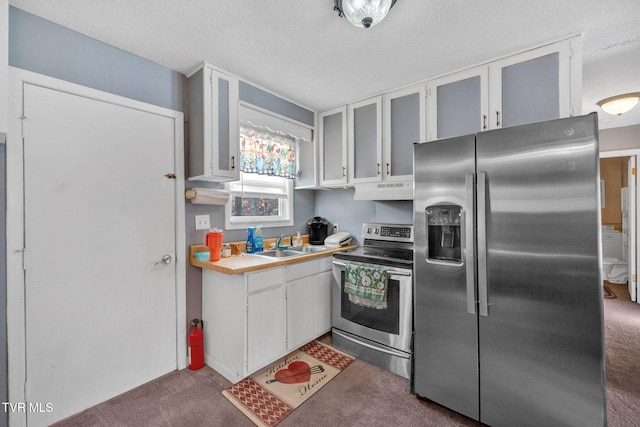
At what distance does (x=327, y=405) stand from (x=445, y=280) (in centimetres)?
113

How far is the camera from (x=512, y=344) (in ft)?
5.00

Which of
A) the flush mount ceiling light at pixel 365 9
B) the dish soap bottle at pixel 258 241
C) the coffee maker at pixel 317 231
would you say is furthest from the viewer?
the coffee maker at pixel 317 231

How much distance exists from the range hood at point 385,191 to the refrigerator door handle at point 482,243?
90cm

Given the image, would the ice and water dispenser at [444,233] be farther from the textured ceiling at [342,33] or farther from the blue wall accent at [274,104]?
the blue wall accent at [274,104]

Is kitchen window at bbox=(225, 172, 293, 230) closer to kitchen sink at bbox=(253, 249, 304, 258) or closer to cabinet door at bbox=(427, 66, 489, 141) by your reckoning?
kitchen sink at bbox=(253, 249, 304, 258)

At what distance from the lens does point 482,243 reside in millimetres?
1591

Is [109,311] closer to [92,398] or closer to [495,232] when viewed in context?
[92,398]

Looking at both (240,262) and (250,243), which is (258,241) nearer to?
(250,243)

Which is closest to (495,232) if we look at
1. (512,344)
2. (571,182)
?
(571,182)

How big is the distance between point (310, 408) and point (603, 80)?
12.0 ft

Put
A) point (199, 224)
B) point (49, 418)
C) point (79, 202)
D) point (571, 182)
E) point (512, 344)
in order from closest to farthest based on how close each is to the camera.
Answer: point (571, 182), point (512, 344), point (49, 418), point (79, 202), point (199, 224)

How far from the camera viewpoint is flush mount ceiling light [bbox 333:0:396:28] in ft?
4.69

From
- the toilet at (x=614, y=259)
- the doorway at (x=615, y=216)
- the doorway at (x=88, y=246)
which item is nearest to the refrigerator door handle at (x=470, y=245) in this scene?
the doorway at (x=88, y=246)

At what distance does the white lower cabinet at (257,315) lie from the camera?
6.68 ft
